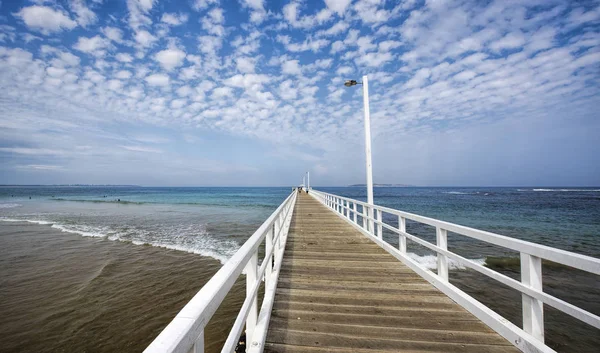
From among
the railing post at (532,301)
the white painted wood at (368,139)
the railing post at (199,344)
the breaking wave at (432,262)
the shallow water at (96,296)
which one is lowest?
the breaking wave at (432,262)

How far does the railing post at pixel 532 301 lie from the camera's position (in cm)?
247

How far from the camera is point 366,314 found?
3.38 metres

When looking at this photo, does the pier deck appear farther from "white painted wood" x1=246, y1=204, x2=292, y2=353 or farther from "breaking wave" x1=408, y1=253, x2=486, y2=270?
"breaking wave" x1=408, y1=253, x2=486, y2=270

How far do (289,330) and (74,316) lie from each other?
588cm

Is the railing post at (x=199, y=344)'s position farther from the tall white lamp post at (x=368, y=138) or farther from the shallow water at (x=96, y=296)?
the tall white lamp post at (x=368, y=138)

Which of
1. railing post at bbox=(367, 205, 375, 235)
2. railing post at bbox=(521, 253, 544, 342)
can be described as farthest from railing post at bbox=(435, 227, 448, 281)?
railing post at bbox=(367, 205, 375, 235)

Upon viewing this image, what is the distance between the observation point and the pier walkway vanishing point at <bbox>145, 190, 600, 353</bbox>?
71.0 inches

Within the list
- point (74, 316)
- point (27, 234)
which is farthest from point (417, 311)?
point (27, 234)

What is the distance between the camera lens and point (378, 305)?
3.63 metres

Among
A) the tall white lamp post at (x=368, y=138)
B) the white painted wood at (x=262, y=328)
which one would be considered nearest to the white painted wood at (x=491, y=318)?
the white painted wood at (x=262, y=328)

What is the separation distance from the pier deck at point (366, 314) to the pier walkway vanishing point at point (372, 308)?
12mm

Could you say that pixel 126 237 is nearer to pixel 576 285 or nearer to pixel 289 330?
pixel 289 330

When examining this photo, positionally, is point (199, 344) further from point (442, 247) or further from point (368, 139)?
point (368, 139)

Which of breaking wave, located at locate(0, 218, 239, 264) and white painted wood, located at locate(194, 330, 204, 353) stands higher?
white painted wood, located at locate(194, 330, 204, 353)
